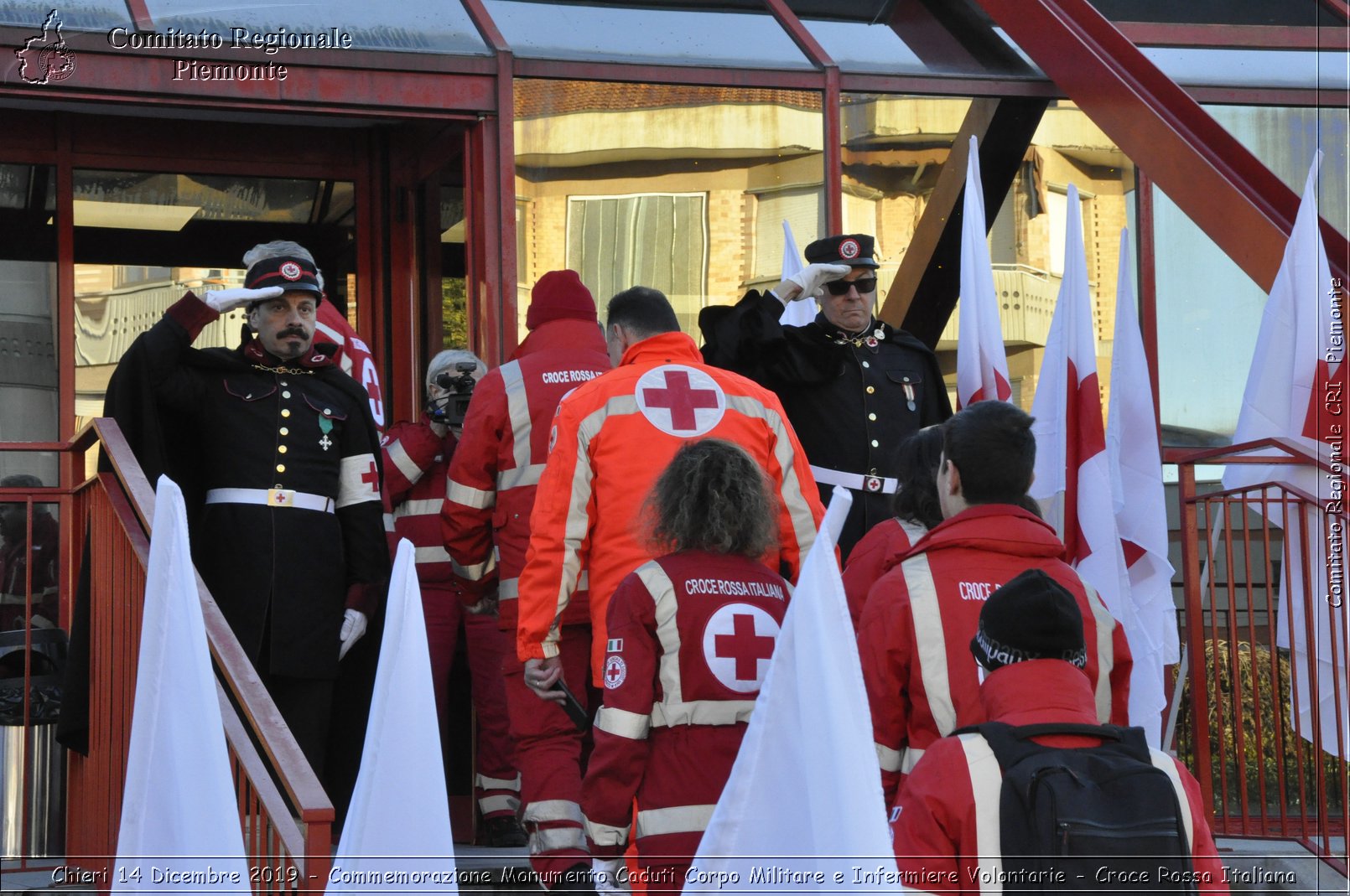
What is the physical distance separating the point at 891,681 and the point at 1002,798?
2.76 feet

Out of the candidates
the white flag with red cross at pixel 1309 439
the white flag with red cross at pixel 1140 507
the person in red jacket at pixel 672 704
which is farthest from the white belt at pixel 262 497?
the white flag with red cross at pixel 1309 439

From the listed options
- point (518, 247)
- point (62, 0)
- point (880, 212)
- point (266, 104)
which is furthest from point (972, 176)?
point (62, 0)

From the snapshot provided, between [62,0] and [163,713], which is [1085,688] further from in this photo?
[62,0]

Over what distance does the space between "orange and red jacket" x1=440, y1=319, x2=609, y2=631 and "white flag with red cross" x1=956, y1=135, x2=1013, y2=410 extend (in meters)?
1.80

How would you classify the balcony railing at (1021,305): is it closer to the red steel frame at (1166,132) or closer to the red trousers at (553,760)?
the red steel frame at (1166,132)

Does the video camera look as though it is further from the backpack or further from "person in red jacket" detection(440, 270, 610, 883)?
the backpack

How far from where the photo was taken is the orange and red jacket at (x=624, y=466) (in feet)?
15.7

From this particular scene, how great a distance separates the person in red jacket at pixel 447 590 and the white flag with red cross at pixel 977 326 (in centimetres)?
195

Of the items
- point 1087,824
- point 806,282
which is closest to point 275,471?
point 806,282

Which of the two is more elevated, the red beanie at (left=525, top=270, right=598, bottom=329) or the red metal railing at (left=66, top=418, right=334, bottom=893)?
the red beanie at (left=525, top=270, right=598, bottom=329)

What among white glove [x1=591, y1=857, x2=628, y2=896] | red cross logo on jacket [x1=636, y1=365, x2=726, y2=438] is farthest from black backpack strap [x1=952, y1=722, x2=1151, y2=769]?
red cross logo on jacket [x1=636, y1=365, x2=726, y2=438]

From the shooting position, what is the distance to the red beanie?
580 centimetres

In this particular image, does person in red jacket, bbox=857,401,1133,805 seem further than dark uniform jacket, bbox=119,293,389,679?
No

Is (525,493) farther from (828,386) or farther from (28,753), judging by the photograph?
(28,753)
